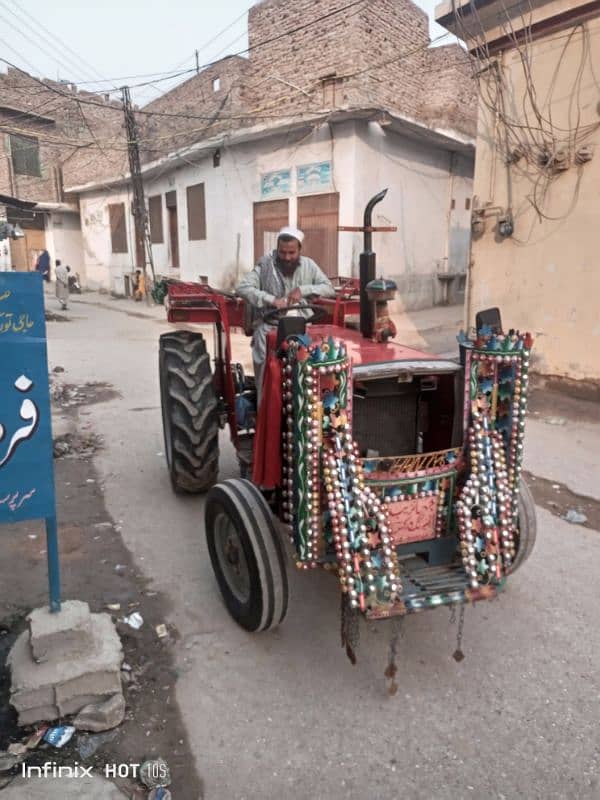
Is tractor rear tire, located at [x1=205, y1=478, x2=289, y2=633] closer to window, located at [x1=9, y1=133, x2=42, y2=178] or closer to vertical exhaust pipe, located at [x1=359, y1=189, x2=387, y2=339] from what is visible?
vertical exhaust pipe, located at [x1=359, y1=189, x2=387, y2=339]

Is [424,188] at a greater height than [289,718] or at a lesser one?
greater

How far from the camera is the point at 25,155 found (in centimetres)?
2889

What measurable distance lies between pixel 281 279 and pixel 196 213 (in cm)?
1530

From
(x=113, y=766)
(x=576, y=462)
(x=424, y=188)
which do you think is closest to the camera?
(x=113, y=766)

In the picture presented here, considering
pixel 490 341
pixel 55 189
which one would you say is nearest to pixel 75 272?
pixel 55 189

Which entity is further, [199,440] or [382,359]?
[199,440]

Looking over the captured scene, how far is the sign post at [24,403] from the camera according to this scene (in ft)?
7.61

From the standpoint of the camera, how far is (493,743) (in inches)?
92.1

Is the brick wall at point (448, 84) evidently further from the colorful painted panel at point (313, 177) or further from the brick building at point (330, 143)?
the colorful painted panel at point (313, 177)

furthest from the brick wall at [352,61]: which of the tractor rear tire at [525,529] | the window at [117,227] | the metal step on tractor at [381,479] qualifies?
the tractor rear tire at [525,529]

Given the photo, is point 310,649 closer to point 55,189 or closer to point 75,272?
point 75,272

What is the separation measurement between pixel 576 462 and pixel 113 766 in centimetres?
486

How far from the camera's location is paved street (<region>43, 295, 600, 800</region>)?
7.19 feet

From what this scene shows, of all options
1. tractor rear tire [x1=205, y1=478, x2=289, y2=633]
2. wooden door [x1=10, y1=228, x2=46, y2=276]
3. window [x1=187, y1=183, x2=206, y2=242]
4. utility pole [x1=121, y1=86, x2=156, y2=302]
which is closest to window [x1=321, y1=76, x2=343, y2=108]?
window [x1=187, y1=183, x2=206, y2=242]
